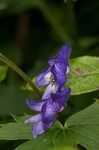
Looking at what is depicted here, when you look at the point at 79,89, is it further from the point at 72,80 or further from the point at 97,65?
the point at 97,65

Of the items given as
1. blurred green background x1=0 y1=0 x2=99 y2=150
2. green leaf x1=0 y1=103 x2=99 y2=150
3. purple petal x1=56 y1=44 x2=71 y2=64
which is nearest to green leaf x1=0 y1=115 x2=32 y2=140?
green leaf x1=0 y1=103 x2=99 y2=150

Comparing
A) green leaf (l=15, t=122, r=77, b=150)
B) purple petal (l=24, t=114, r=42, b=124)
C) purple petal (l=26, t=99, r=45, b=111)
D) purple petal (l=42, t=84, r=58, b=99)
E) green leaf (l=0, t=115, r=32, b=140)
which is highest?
purple petal (l=42, t=84, r=58, b=99)

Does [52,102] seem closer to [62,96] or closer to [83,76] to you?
[62,96]

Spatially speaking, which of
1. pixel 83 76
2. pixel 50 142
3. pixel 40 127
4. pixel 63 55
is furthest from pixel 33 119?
pixel 83 76

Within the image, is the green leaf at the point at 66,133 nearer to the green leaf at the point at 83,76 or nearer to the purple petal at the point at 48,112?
the purple petal at the point at 48,112

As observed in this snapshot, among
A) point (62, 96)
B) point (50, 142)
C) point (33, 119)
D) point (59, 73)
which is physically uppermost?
point (59, 73)

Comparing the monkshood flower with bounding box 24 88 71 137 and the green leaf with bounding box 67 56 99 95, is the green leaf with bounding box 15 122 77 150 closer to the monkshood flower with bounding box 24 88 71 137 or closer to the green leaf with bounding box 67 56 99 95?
the monkshood flower with bounding box 24 88 71 137
